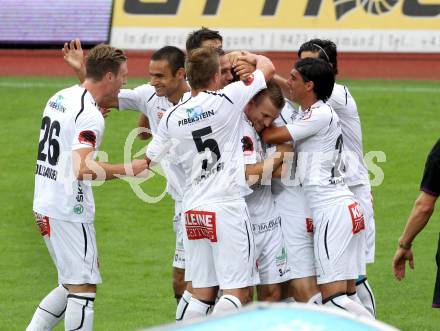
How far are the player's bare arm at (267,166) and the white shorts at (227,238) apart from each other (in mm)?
202

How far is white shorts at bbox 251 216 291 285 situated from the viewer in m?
8.27

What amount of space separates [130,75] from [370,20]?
4.45m

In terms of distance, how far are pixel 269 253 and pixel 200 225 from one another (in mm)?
605

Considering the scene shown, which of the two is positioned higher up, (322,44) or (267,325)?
(322,44)

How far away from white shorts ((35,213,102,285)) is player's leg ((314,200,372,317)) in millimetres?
1580

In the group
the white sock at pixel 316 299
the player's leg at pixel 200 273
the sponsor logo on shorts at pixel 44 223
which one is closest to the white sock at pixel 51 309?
the sponsor logo on shorts at pixel 44 223

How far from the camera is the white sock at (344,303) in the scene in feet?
26.6

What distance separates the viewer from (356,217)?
8.32 m

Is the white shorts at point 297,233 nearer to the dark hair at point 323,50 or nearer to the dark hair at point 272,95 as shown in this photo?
the dark hair at point 272,95

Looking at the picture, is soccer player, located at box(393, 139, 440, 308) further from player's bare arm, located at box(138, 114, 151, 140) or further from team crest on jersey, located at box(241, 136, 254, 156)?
player's bare arm, located at box(138, 114, 151, 140)

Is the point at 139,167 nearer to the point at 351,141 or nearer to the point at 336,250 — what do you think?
the point at 336,250

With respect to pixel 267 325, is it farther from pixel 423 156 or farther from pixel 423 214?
pixel 423 156

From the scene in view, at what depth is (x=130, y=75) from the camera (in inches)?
862

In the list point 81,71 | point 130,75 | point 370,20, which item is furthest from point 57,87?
point 81,71
